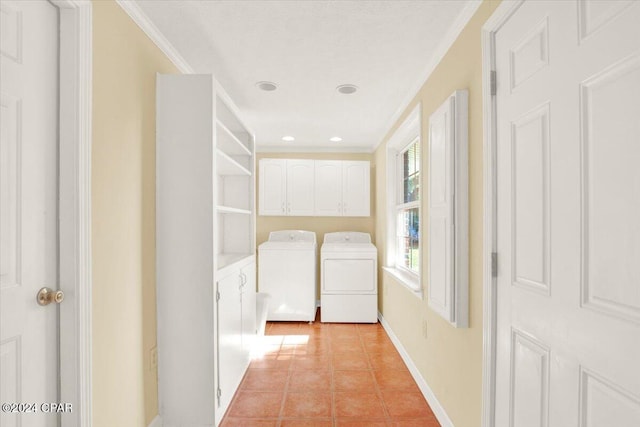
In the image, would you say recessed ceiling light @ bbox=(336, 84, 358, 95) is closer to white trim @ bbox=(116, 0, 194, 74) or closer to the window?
the window

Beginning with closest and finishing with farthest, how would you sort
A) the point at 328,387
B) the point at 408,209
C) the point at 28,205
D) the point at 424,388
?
the point at 28,205 < the point at 424,388 < the point at 328,387 < the point at 408,209

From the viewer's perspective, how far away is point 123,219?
5.40 feet

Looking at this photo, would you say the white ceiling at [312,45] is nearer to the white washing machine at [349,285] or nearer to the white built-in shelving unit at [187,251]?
the white built-in shelving unit at [187,251]

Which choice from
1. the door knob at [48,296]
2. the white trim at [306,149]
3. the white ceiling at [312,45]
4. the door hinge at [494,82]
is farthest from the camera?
the white trim at [306,149]

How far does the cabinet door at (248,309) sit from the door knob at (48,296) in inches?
55.9

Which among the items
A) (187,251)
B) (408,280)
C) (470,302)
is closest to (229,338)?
(187,251)

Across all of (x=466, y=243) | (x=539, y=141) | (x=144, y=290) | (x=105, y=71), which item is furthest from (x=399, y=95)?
(x=144, y=290)

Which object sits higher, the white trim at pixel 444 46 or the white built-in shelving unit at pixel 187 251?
the white trim at pixel 444 46

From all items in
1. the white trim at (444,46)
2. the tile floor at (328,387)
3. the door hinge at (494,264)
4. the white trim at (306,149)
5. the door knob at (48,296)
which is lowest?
the tile floor at (328,387)

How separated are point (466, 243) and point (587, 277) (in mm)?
773

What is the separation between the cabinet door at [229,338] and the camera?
2066 millimetres

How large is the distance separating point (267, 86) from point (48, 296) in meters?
2.03

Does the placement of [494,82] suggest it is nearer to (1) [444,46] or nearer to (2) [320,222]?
(1) [444,46]

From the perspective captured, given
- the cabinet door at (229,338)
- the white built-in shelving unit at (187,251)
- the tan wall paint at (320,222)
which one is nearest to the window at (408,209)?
the tan wall paint at (320,222)
